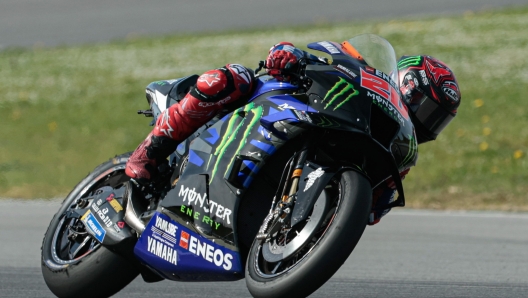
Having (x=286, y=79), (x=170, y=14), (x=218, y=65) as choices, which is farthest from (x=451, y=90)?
(x=170, y=14)

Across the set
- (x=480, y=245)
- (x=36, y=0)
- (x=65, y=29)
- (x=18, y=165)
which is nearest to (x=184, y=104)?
(x=480, y=245)

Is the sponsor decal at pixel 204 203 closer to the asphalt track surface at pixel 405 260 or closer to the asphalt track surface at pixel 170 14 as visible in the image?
the asphalt track surface at pixel 405 260

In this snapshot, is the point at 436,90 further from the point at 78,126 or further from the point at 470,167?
the point at 78,126

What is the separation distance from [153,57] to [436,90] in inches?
Answer: 392

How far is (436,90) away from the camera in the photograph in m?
4.10

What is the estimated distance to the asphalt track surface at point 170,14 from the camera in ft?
50.8

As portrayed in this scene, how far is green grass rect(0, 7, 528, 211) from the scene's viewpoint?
896 cm

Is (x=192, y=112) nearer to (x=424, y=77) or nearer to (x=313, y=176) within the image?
(x=313, y=176)

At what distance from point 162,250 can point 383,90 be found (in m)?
1.23

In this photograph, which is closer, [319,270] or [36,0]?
[319,270]

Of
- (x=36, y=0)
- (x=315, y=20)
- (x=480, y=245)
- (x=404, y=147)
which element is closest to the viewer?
(x=404, y=147)

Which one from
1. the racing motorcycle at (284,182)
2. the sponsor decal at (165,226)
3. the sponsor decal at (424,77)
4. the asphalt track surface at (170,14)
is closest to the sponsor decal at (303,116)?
the racing motorcycle at (284,182)

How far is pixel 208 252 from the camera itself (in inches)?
155

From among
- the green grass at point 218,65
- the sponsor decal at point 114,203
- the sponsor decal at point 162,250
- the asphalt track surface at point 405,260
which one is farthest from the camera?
the green grass at point 218,65
